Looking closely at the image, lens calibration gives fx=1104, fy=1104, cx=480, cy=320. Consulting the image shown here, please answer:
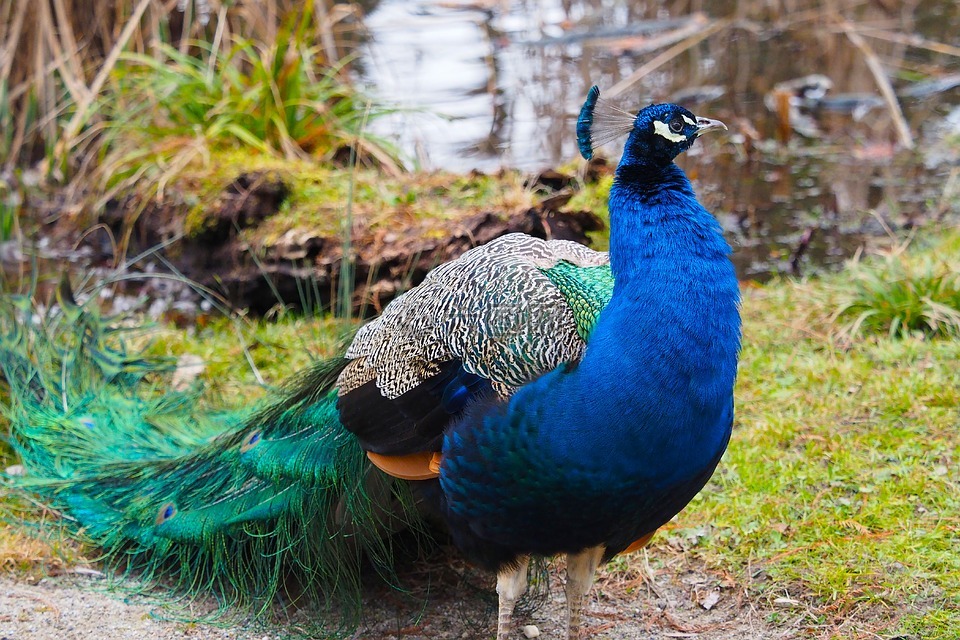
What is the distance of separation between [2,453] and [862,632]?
308 centimetres

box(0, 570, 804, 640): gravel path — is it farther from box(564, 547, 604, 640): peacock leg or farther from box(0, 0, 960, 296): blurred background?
box(0, 0, 960, 296): blurred background

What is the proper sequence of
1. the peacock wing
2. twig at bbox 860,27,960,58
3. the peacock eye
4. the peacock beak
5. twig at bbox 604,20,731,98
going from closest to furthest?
the peacock wing → the peacock beak → the peacock eye → twig at bbox 604,20,731,98 → twig at bbox 860,27,960,58

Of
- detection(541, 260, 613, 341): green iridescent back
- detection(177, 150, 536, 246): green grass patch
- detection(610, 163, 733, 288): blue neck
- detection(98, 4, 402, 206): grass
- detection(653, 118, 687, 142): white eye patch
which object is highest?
detection(653, 118, 687, 142): white eye patch

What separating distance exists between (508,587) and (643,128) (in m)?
1.22

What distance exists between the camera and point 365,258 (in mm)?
5082

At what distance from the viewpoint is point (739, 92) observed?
28.3 feet

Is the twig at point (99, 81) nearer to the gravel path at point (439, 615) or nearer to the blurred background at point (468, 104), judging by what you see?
the blurred background at point (468, 104)

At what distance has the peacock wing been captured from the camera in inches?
102

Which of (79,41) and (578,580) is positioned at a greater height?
(79,41)

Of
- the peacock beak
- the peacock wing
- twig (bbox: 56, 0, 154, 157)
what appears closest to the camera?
the peacock wing

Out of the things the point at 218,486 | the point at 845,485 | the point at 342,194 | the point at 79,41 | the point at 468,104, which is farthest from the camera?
the point at 468,104

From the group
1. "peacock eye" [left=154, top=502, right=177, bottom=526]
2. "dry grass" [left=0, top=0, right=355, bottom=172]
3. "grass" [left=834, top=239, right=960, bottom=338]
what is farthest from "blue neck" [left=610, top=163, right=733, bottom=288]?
"dry grass" [left=0, top=0, right=355, bottom=172]

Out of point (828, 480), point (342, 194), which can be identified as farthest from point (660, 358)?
point (342, 194)

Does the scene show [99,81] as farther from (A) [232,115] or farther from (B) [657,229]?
(B) [657,229]
